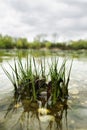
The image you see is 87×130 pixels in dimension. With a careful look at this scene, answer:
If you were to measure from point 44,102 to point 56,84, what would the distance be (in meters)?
0.33

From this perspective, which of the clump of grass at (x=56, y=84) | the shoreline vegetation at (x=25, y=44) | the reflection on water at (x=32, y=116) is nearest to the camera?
the reflection on water at (x=32, y=116)

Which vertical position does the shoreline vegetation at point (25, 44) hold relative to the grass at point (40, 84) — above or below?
below

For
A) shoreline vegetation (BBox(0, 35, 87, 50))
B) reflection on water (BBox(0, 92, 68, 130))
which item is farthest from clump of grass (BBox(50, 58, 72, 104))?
shoreline vegetation (BBox(0, 35, 87, 50))

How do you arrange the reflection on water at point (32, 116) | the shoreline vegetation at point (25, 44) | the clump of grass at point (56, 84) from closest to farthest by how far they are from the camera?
the reflection on water at point (32, 116)
the clump of grass at point (56, 84)
the shoreline vegetation at point (25, 44)


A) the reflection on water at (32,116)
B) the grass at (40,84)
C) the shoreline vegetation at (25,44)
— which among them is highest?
the grass at (40,84)

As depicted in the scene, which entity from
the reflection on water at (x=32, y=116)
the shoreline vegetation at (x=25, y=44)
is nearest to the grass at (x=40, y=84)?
the reflection on water at (x=32, y=116)

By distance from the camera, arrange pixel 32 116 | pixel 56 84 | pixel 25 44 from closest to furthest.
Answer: pixel 32 116 → pixel 56 84 → pixel 25 44

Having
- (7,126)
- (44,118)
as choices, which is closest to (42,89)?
(44,118)

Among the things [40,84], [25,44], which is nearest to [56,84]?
[40,84]

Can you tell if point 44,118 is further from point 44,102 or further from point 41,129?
point 44,102

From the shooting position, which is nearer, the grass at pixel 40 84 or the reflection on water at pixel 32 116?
the reflection on water at pixel 32 116

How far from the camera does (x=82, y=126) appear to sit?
2.29 m

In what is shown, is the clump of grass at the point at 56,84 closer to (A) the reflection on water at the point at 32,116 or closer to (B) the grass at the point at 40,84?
(B) the grass at the point at 40,84

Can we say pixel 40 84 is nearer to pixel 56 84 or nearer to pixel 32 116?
pixel 56 84
